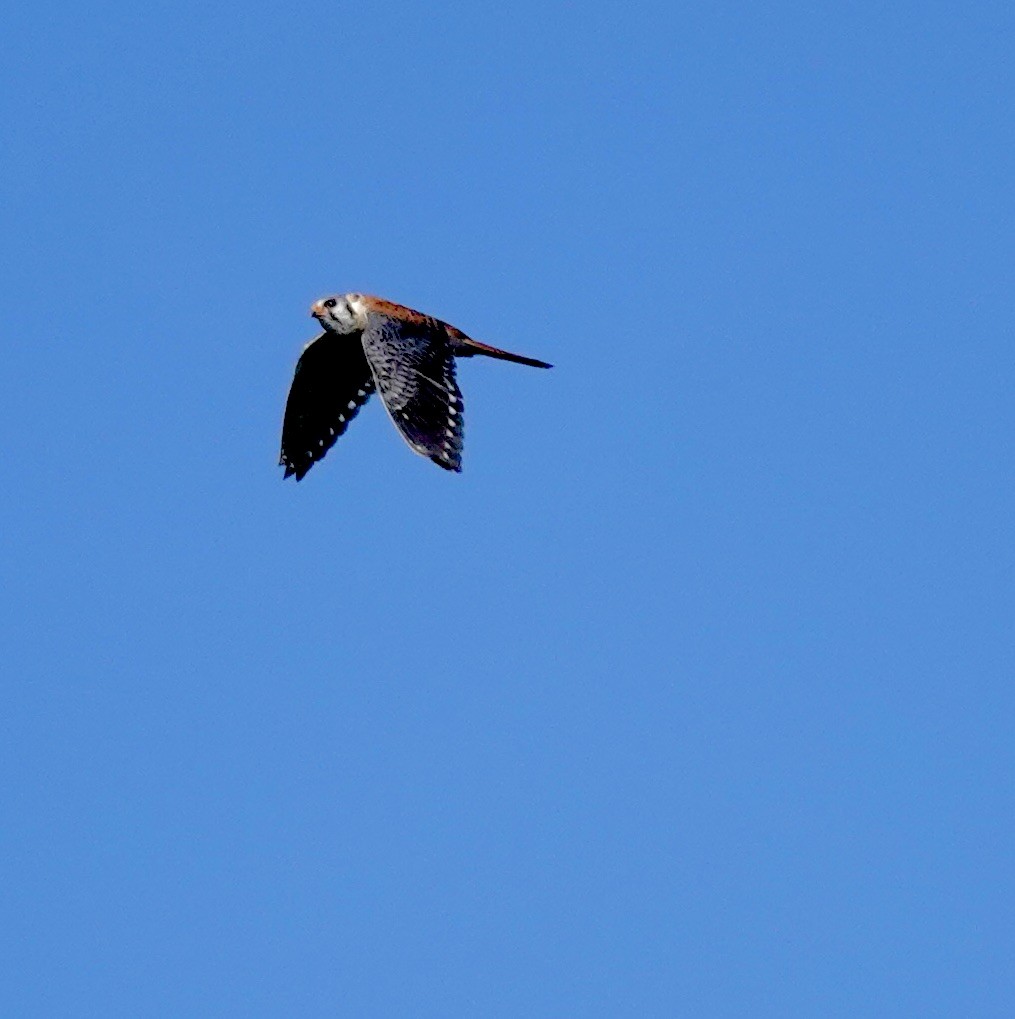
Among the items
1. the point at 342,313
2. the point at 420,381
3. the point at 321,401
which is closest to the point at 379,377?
the point at 420,381

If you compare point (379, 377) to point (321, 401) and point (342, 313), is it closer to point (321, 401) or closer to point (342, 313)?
point (342, 313)

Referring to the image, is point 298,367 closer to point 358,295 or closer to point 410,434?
point 358,295

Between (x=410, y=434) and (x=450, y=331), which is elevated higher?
(x=450, y=331)

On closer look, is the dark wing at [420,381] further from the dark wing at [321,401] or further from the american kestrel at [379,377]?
the dark wing at [321,401]

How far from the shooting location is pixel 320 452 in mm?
29875

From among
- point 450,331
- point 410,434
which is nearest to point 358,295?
point 450,331

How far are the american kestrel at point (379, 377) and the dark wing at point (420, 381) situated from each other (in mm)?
10

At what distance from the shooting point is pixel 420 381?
26594 millimetres

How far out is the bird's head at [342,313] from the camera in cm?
2812

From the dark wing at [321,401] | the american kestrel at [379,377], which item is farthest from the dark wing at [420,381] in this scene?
the dark wing at [321,401]

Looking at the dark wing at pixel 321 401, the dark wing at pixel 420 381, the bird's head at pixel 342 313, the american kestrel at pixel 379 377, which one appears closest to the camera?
the dark wing at pixel 420 381

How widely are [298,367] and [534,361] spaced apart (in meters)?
2.85

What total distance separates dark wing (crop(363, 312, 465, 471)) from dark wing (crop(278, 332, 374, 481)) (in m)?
1.85

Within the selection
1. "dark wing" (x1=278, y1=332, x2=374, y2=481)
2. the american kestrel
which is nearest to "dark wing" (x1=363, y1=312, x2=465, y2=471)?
the american kestrel
